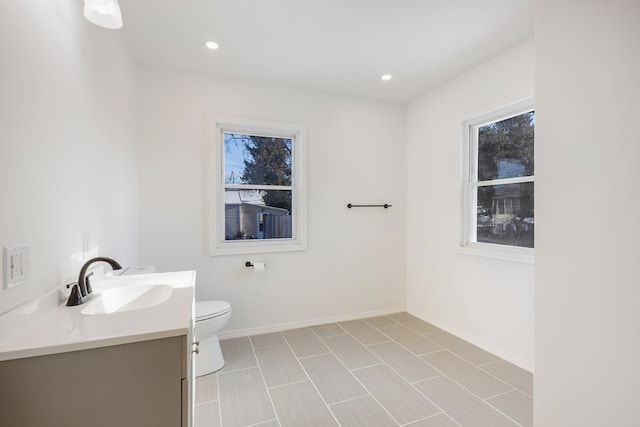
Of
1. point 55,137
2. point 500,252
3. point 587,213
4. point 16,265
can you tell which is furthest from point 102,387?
point 500,252

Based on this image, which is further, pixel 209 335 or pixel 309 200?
pixel 309 200

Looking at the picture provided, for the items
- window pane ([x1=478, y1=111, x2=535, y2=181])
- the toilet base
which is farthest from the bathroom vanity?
window pane ([x1=478, y1=111, x2=535, y2=181])

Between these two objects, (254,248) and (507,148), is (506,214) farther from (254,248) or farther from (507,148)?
(254,248)

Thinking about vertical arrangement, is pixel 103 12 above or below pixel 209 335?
above

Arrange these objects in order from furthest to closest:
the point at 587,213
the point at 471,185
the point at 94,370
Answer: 1. the point at 471,185
2. the point at 587,213
3. the point at 94,370

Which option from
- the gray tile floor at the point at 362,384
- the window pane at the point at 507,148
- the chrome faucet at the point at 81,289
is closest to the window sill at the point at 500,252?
the window pane at the point at 507,148

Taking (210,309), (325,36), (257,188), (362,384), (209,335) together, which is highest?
(325,36)

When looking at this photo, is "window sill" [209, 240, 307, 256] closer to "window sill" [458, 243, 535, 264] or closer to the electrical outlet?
"window sill" [458, 243, 535, 264]

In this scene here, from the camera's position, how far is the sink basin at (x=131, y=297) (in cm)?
132

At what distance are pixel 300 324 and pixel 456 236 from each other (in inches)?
68.8

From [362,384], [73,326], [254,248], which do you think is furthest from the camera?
[254,248]

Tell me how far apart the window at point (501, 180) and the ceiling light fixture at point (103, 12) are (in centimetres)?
259

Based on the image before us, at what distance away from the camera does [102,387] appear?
0.82 m

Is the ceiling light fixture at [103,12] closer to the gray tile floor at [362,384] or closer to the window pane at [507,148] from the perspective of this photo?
the gray tile floor at [362,384]
